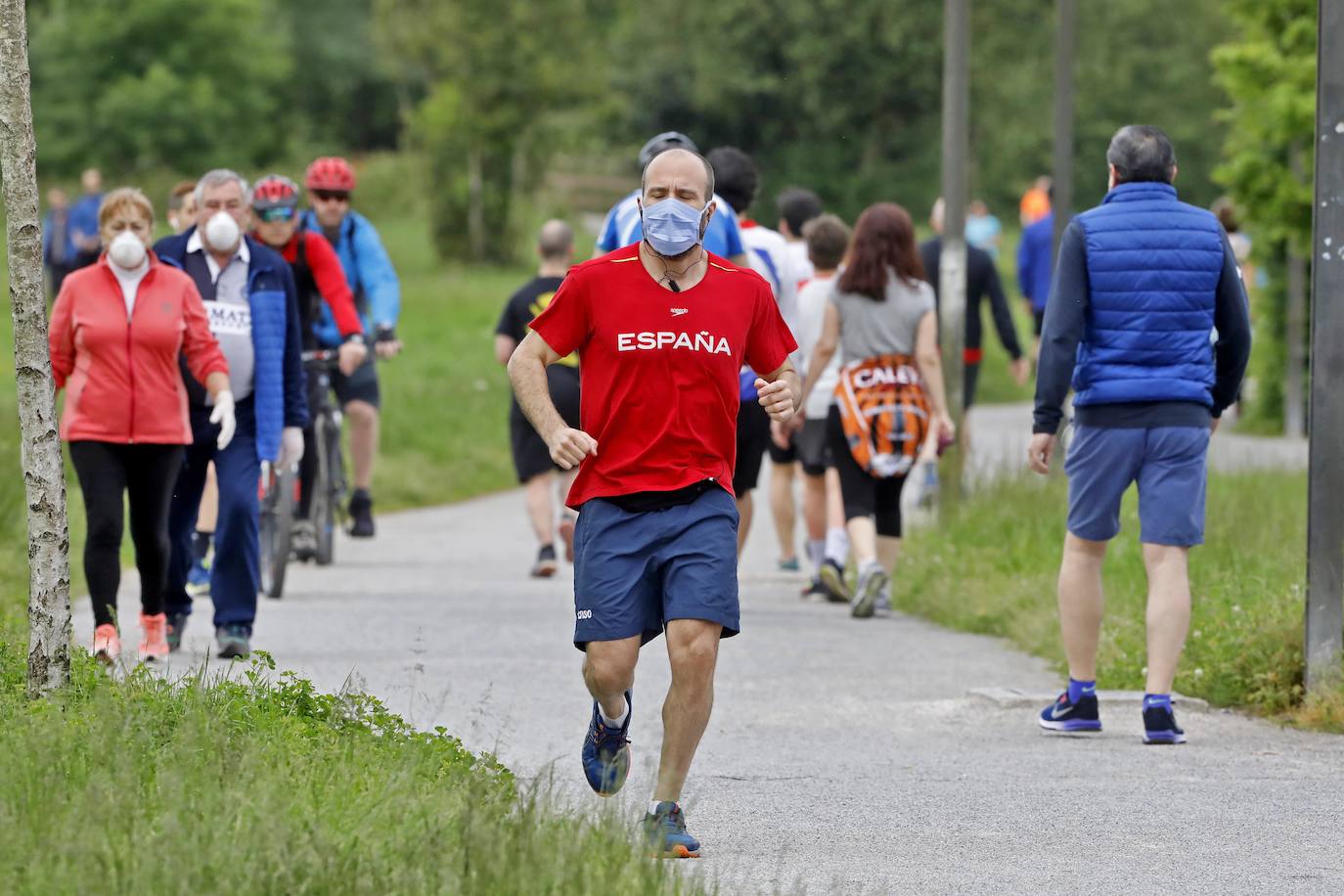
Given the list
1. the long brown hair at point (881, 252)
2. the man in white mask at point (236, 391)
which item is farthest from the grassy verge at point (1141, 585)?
the man in white mask at point (236, 391)

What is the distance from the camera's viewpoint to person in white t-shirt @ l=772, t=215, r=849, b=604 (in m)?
12.5

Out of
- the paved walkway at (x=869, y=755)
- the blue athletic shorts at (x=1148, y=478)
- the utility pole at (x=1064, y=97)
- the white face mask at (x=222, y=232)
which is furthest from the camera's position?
the utility pole at (x=1064, y=97)

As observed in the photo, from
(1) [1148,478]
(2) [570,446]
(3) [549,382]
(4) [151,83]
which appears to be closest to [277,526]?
(3) [549,382]

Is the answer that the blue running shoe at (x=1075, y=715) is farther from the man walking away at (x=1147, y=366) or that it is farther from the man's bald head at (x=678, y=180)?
the man's bald head at (x=678, y=180)

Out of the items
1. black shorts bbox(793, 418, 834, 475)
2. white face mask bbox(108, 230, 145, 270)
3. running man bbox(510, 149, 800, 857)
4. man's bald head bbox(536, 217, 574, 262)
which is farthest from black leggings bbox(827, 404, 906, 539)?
running man bbox(510, 149, 800, 857)

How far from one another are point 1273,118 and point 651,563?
16.1 metres

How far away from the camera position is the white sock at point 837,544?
41.0ft

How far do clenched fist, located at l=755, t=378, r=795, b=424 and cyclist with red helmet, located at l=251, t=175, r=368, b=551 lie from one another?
572cm

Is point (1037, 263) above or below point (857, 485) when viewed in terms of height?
above

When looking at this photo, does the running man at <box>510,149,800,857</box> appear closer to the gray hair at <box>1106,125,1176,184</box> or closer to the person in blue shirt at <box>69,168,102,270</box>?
the gray hair at <box>1106,125,1176,184</box>

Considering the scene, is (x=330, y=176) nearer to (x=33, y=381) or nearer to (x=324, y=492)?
(x=324, y=492)

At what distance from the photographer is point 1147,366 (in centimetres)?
812

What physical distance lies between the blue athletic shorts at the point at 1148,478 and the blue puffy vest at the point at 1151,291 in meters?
0.13

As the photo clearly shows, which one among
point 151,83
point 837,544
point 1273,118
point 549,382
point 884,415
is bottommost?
point 837,544
